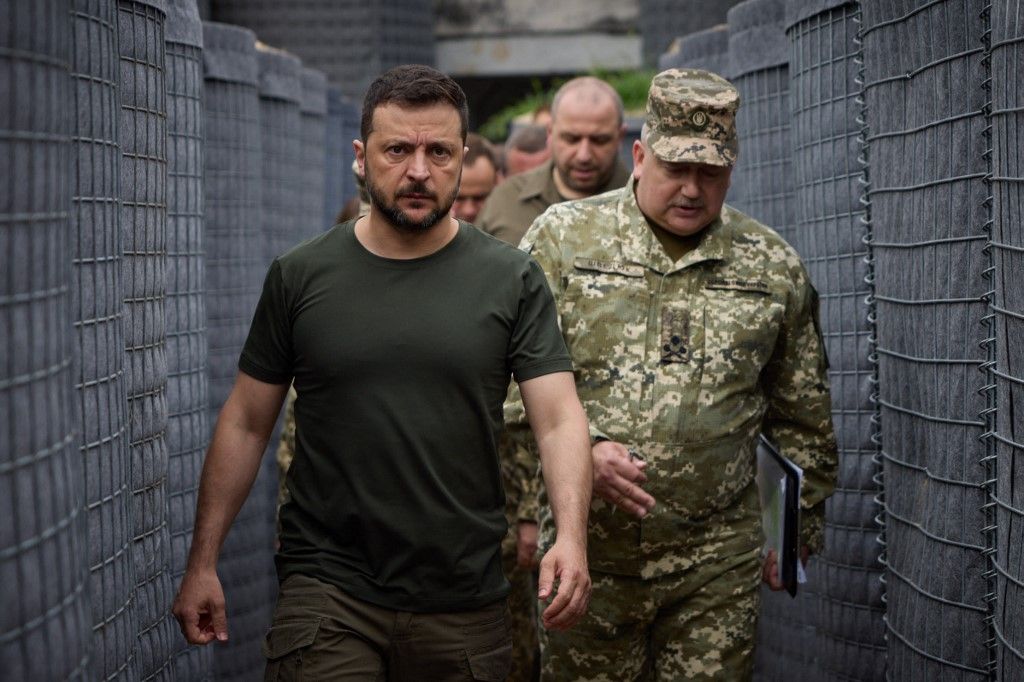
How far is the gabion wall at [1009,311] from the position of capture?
10.7 ft

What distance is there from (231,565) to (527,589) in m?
1.25

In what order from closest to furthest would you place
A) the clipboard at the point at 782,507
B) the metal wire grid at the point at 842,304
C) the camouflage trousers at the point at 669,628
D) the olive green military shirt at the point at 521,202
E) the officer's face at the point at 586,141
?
the clipboard at the point at 782,507 → the camouflage trousers at the point at 669,628 → the metal wire grid at the point at 842,304 → the officer's face at the point at 586,141 → the olive green military shirt at the point at 521,202

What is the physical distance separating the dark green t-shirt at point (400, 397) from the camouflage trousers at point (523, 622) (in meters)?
2.54

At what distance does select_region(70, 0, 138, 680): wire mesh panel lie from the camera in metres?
3.33

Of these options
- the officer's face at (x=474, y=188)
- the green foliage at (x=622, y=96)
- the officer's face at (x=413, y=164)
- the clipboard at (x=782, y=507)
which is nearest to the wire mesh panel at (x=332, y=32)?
the green foliage at (x=622, y=96)

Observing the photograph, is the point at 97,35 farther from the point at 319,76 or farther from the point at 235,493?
the point at 319,76

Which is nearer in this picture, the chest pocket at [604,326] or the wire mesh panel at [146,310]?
the wire mesh panel at [146,310]

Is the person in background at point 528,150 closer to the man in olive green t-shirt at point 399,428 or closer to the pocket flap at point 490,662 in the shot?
the man in olive green t-shirt at point 399,428

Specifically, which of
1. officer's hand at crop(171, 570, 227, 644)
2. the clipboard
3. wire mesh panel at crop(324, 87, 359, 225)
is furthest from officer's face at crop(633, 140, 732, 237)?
wire mesh panel at crop(324, 87, 359, 225)

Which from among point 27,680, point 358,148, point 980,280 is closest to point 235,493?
point 358,148

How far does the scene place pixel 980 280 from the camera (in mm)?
3893

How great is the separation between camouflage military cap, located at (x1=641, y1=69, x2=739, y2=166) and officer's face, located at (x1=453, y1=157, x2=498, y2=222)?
8.21 ft

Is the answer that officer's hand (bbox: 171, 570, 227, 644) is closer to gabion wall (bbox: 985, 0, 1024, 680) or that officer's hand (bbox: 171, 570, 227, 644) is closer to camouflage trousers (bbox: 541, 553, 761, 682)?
camouflage trousers (bbox: 541, 553, 761, 682)

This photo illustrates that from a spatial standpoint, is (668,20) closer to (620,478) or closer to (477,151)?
(477,151)
